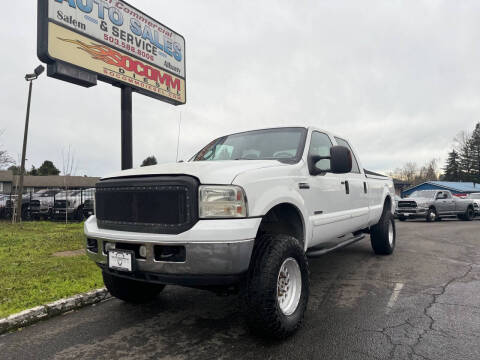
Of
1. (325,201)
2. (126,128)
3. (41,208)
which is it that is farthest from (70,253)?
(41,208)

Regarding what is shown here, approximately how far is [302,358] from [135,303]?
2.16 meters

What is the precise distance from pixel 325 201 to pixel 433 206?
15.2 meters

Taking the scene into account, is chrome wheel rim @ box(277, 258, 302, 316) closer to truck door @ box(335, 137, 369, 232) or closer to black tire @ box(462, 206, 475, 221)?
truck door @ box(335, 137, 369, 232)

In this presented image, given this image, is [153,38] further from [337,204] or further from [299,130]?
[337,204]

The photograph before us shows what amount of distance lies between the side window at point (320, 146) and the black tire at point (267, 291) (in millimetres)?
1427

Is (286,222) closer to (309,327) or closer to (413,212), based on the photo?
(309,327)

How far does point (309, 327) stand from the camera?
327 cm

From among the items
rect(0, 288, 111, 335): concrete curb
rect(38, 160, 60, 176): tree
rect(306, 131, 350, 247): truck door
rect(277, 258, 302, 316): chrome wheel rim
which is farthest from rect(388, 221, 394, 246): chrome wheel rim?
rect(38, 160, 60, 176): tree

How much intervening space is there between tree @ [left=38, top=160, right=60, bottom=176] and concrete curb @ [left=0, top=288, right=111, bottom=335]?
67407 mm

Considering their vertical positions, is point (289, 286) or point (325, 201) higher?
point (325, 201)

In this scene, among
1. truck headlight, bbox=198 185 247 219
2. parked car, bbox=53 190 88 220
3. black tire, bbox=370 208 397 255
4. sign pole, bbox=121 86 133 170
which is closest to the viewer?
truck headlight, bbox=198 185 247 219

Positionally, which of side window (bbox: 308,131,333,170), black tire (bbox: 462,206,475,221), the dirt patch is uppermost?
side window (bbox: 308,131,333,170)

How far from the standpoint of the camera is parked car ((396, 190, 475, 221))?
16.5 metres

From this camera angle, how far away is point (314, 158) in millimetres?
3932
